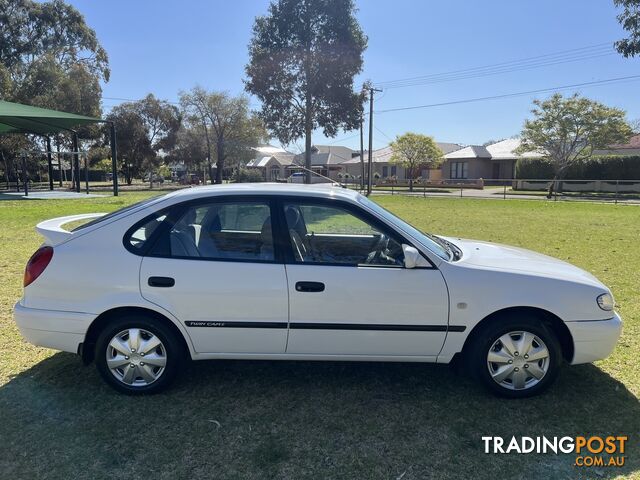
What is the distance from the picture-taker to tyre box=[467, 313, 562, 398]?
3432 millimetres

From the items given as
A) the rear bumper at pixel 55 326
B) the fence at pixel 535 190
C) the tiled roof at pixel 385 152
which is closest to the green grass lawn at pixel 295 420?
the rear bumper at pixel 55 326

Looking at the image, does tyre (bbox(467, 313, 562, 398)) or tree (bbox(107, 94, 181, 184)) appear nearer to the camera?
tyre (bbox(467, 313, 562, 398))

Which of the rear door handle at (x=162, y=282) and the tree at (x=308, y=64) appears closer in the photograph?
the rear door handle at (x=162, y=282)

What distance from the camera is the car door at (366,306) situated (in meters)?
3.36

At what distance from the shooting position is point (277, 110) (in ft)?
94.3

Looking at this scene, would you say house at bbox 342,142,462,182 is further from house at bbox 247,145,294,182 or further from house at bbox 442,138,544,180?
house at bbox 247,145,294,182

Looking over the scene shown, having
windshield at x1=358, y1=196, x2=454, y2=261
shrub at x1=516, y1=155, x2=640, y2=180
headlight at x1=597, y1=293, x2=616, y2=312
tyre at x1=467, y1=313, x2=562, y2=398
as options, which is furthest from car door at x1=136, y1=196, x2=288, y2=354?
shrub at x1=516, y1=155, x2=640, y2=180

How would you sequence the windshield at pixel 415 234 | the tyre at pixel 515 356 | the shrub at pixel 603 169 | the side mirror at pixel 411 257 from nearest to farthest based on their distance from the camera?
the side mirror at pixel 411 257 → the tyre at pixel 515 356 → the windshield at pixel 415 234 → the shrub at pixel 603 169

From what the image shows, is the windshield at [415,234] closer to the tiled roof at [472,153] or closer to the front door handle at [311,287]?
the front door handle at [311,287]

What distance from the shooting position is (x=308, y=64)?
27.4 metres

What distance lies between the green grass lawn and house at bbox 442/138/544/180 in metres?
49.6

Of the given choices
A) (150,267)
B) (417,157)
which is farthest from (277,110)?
(150,267)

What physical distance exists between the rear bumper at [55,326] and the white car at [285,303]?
0.01m

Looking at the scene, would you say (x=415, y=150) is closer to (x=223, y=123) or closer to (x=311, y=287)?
(x=223, y=123)
